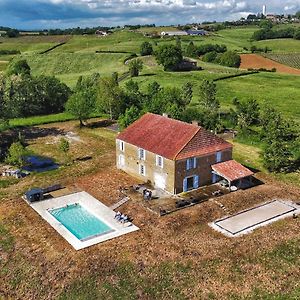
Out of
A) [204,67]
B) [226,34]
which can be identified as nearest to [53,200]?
[204,67]

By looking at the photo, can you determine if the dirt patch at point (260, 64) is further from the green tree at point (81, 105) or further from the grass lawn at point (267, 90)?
the green tree at point (81, 105)

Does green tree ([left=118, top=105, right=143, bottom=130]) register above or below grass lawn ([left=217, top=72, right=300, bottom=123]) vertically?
above

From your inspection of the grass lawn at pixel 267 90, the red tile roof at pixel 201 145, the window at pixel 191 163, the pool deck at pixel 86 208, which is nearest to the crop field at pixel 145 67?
the grass lawn at pixel 267 90

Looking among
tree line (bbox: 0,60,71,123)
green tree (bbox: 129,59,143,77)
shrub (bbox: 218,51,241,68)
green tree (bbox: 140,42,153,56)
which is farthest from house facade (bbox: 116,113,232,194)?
green tree (bbox: 140,42,153,56)

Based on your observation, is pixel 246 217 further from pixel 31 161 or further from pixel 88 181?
pixel 31 161

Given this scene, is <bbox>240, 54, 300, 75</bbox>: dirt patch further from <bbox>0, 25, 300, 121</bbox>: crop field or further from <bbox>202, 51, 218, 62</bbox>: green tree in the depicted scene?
<bbox>0, 25, 300, 121</bbox>: crop field

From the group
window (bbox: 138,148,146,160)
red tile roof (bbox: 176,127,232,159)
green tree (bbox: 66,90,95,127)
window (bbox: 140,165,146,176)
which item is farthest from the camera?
green tree (bbox: 66,90,95,127)
